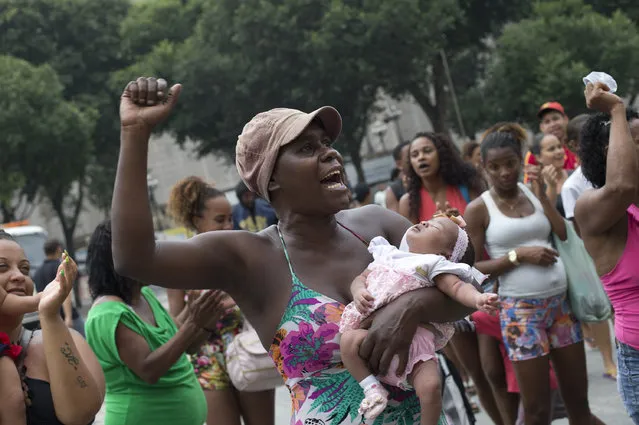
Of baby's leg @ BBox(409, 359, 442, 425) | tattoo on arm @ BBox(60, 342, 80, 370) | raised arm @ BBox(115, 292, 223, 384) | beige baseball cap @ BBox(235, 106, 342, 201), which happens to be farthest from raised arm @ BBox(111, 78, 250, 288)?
raised arm @ BBox(115, 292, 223, 384)

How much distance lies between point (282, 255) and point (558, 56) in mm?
29958

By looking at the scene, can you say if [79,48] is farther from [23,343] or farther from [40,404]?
[40,404]

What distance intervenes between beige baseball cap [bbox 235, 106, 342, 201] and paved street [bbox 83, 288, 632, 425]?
4501 millimetres

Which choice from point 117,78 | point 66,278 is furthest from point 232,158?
point 66,278

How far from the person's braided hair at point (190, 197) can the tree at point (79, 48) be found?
3127 cm

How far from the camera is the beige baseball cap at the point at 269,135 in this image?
3150mm

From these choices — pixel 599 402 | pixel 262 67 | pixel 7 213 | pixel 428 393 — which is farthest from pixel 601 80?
pixel 7 213

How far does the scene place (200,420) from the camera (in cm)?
504

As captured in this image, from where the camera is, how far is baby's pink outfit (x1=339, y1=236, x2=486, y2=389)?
313 cm

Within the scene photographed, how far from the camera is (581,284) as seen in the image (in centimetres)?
579

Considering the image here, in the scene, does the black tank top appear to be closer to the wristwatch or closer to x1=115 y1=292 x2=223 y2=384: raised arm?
x1=115 y1=292 x2=223 y2=384: raised arm

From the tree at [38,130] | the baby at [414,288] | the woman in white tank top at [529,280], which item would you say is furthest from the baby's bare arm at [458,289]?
the tree at [38,130]

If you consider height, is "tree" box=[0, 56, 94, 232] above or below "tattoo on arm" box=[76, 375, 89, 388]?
above

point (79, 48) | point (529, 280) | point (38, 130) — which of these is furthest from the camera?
point (79, 48)
